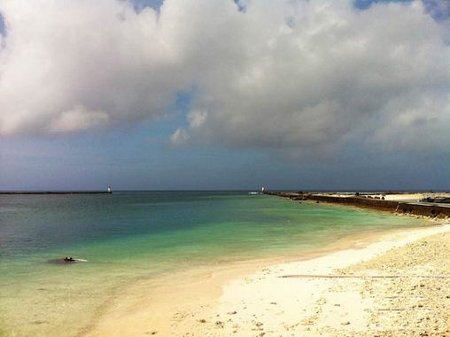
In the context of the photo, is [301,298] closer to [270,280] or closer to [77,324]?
[270,280]

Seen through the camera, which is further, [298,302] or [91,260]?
[91,260]

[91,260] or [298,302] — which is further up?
[298,302]

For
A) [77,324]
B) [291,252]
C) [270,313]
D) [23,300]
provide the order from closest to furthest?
[270,313] → [77,324] → [23,300] → [291,252]

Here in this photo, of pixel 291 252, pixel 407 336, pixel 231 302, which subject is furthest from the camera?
pixel 291 252

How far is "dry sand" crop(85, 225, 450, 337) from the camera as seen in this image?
344 inches

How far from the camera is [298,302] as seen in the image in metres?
10.8

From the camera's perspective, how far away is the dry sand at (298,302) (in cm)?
875

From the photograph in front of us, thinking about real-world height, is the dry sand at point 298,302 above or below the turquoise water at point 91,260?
above

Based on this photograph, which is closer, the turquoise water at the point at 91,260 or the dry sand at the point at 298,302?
the dry sand at the point at 298,302

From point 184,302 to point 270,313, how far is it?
322 centimetres

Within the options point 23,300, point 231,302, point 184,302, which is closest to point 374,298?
point 231,302

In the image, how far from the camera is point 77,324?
35.7ft

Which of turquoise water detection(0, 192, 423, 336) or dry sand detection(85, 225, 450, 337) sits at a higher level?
dry sand detection(85, 225, 450, 337)

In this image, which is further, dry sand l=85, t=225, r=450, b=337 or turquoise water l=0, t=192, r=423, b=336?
turquoise water l=0, t=192, r=423, b=336
